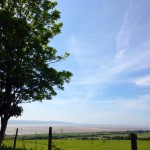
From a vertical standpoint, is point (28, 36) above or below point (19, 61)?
above

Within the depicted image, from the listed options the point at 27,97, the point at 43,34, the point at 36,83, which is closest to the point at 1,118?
the point at 27,97

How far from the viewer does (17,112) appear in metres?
24.4

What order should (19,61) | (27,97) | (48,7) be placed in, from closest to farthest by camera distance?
(19,61)
(27,97)
(48,7)

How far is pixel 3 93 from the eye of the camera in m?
23.4

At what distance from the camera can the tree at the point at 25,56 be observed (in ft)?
72.5

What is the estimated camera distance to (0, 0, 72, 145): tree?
22094 mm

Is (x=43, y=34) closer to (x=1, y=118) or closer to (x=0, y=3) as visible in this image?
(x=0, y=3)

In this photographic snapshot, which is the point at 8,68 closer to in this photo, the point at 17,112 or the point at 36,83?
the point at 36,83

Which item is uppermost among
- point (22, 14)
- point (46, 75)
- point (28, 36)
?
point (22, 14)

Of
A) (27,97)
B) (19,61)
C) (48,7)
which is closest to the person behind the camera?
(19,61)

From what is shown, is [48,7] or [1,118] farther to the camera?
[48,7]

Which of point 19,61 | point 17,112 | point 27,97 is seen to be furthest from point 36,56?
point 17,112

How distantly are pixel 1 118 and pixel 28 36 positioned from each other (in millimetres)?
7847

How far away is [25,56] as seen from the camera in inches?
884
